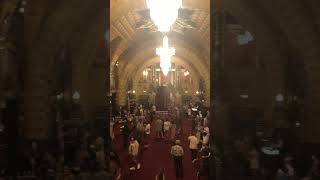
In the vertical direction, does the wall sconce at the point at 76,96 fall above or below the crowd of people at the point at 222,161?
above

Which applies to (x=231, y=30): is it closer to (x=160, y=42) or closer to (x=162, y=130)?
(x=162, y=130)

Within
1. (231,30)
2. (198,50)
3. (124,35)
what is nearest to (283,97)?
(231,30)

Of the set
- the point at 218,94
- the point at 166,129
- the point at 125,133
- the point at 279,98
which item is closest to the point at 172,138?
the point at 166,129

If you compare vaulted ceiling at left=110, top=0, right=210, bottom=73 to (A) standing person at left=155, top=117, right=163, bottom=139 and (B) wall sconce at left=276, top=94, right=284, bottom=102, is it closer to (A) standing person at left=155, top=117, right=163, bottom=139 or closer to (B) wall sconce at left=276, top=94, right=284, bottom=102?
(A) standing person at left=155, top=117, right=163, bottom=139

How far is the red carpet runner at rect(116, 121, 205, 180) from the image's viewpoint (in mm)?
11109

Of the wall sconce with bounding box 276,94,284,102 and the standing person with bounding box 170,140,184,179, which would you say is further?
the standing person with bounding box 170,140,184,179

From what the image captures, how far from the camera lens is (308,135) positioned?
7723mm

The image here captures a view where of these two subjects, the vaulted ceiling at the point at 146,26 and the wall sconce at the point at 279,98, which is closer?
the wall sconce at the point at 279,98

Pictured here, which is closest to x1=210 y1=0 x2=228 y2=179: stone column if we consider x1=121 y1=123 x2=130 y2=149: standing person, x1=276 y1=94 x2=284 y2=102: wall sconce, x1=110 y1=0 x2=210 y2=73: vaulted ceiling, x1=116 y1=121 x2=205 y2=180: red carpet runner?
x1=276 y1=94 x2=284 y2=102: wall sconce

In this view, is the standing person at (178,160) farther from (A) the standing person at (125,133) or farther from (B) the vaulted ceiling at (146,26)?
(B) the vaulted ceiling at (146,26)

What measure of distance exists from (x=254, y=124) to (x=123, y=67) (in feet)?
55.3

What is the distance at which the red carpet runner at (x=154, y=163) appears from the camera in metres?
11.1

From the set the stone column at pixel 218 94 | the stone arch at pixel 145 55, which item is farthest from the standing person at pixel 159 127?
the stone column at pixel 218 94

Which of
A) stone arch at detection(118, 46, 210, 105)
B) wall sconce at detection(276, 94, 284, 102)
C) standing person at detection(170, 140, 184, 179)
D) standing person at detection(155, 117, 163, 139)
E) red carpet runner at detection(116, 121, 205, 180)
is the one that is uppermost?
stone arch at detection(118, 46, 210, 105)
